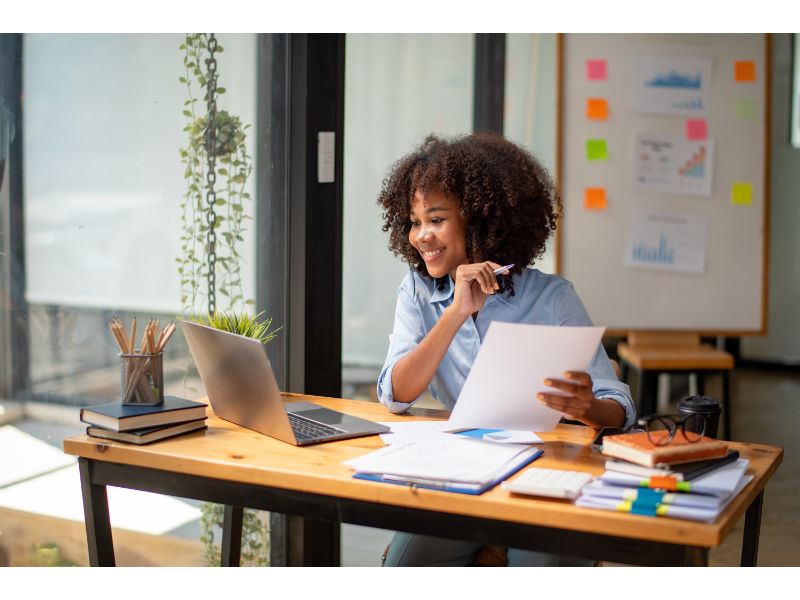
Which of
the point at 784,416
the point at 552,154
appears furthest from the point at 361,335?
the point at 784,416

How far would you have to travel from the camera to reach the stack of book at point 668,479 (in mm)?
1259

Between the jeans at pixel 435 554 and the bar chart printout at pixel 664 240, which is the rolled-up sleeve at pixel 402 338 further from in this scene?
the bar chart printout at pixel 664 240

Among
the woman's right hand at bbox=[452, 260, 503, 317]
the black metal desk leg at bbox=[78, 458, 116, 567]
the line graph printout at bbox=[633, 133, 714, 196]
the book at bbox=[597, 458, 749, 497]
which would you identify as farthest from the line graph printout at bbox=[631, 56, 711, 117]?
the black metal desk leg at bbox=[78, 458, 116, 567]

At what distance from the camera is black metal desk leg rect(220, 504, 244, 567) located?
2.19 metres

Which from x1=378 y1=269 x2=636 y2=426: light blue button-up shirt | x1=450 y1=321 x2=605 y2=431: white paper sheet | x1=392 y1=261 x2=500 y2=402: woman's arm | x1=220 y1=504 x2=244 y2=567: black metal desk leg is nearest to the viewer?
x1=450 y1=321 x2=605 y2=431: white paper sheet

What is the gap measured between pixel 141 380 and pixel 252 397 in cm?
21

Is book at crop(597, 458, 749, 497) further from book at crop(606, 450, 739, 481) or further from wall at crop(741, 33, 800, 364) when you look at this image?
wall at crop(741, 33, 800, 364)

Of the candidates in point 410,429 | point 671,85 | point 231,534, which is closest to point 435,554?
point 410,429

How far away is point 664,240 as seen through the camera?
14.6 ft

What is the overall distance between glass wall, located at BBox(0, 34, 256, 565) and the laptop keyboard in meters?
0.54

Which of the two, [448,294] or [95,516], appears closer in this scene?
[95,516]

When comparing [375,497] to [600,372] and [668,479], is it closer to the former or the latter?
[668,479]
